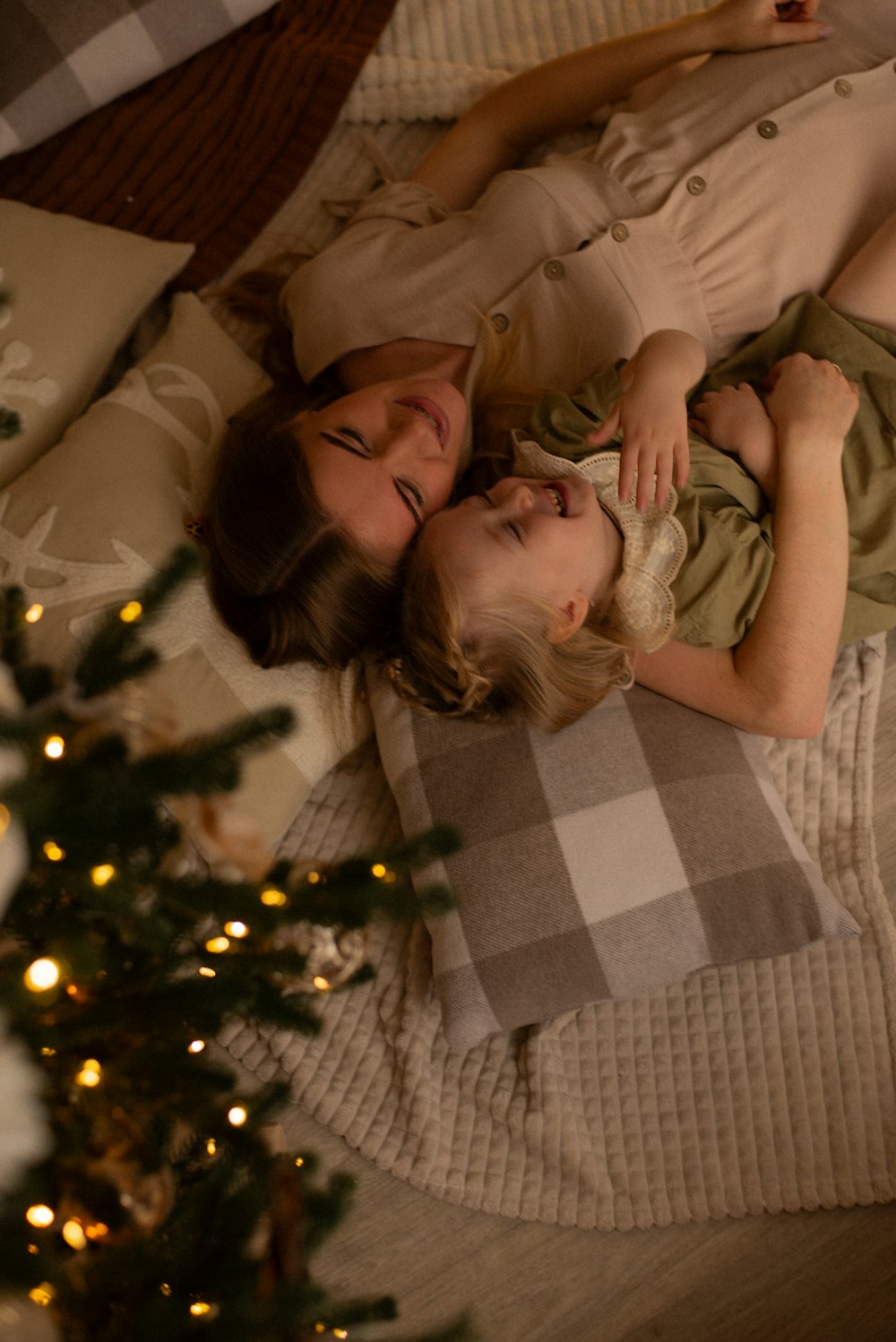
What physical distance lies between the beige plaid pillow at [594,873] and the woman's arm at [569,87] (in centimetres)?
92

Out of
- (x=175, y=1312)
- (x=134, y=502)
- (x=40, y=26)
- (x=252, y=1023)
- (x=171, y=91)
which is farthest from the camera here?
(x=171, y=91)

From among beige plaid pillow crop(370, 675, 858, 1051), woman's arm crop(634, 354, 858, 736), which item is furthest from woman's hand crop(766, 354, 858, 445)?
beige plaid pillow crop(370, 675, 858, 1051)

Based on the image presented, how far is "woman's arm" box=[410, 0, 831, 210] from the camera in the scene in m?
1.43

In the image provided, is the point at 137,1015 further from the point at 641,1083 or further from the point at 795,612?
the point at 795,612

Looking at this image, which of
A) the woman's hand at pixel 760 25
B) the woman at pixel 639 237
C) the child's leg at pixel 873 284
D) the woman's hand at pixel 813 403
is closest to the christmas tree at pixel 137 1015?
the woman at pixel 639 237

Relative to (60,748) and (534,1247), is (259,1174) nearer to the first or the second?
(60,748)

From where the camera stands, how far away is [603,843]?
1.12 m

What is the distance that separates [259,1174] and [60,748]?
29 cm

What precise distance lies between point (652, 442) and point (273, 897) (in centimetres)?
73

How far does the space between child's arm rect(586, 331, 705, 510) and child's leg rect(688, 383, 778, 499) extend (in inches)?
4.3

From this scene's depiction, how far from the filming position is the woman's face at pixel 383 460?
1.10 metres

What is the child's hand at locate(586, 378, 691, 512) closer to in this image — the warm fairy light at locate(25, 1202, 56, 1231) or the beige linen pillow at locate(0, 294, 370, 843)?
the beige linen pillow at locate(0, 294, 370, 843)

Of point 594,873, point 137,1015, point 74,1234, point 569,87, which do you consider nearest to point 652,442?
point 594,873

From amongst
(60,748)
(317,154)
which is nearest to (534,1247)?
(60,748)
